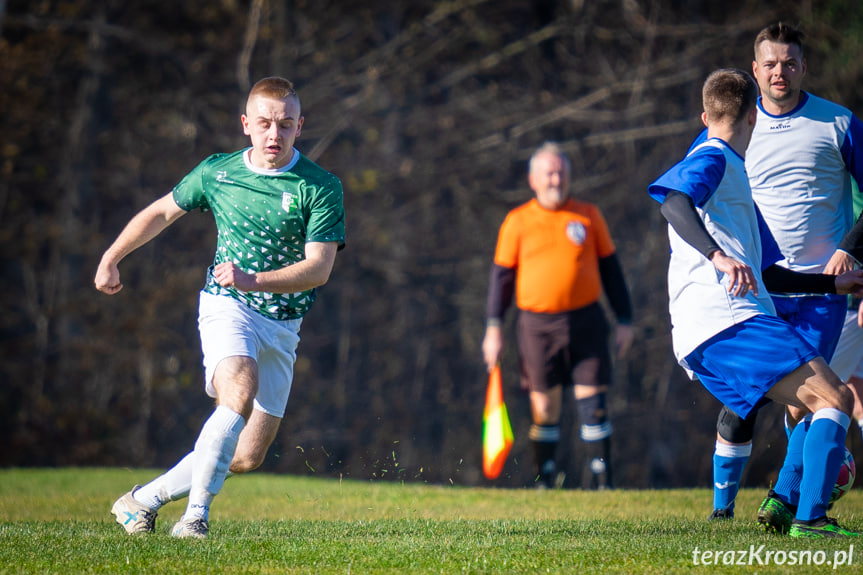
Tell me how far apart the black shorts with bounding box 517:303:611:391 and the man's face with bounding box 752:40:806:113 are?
2.91m

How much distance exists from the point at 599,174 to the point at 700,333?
10.9 metres

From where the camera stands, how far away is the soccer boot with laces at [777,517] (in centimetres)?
458

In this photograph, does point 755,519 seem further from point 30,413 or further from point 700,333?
point 30,413

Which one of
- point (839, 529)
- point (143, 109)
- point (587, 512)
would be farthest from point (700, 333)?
point (143, 109)

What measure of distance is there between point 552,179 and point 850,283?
3517 millimetres

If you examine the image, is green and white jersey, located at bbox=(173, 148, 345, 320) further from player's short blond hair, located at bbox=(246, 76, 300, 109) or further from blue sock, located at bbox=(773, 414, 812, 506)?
blue sock, located at bbox=(773, 414, 812, 506)

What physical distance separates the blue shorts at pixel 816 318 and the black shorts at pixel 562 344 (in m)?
2.83

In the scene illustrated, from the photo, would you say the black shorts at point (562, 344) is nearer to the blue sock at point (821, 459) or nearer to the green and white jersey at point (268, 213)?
the green and white jersey at point (268, 213)

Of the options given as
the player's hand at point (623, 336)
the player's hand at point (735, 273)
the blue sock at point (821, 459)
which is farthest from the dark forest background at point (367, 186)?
the player's hand at point (735, 273)

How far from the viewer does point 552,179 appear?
7.95 metres

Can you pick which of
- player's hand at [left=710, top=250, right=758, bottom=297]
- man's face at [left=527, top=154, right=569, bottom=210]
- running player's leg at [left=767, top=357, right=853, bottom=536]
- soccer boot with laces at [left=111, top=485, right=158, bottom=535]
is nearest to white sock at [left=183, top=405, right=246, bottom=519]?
soccer boot with laces at [left=111, top=485, right=158, bottom=535]

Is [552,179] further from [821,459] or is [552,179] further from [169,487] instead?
[169,487]

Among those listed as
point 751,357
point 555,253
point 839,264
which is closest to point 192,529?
point 751,357

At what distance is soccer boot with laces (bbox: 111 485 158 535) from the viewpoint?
4859 millimetres
